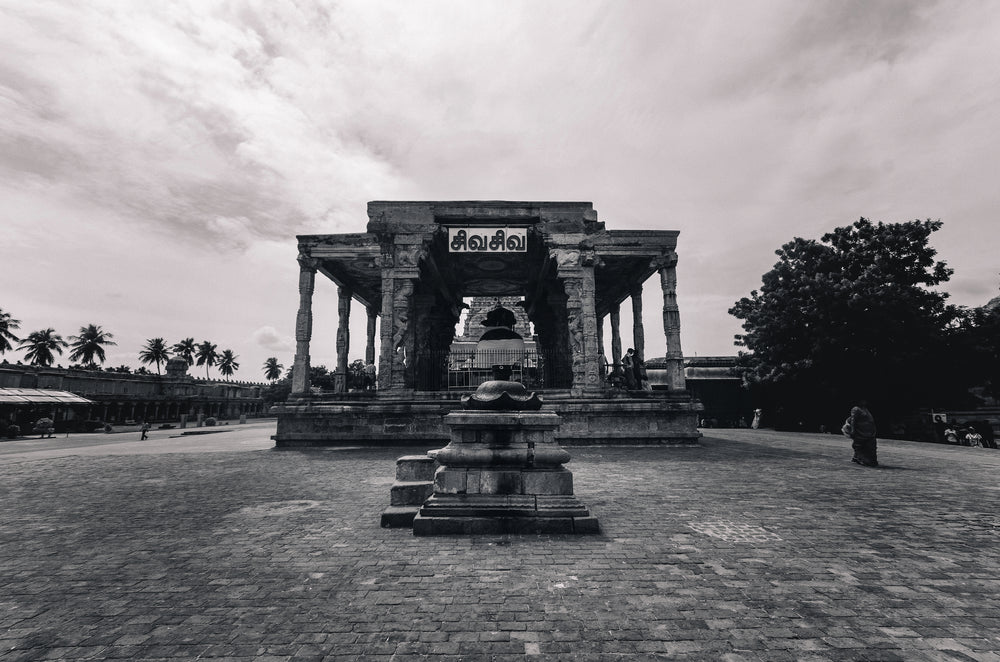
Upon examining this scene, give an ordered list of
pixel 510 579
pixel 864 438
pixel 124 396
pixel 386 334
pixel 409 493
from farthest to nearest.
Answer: pixel 124 396 < pixel 386 334 < pixel 864 438 < pixel 409 493 < pixel 510 579

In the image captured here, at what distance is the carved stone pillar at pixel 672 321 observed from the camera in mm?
16062

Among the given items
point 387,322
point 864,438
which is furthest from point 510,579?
point 387,322

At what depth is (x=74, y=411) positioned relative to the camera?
139 ft

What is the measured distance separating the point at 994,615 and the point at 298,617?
194 inches

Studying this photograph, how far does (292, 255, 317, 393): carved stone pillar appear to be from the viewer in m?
16.7

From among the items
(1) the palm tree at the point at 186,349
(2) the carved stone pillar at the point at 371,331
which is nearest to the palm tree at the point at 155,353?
(1) the palm tree at the point at 186,349

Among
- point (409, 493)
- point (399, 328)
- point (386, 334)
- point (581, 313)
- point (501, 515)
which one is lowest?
point (501, 515)

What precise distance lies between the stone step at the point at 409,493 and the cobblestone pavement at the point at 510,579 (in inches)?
14.7

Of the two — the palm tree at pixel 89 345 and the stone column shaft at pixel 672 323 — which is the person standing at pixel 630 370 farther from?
the palm tree at pixel 89 345

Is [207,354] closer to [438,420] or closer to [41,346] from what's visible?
[41,346]

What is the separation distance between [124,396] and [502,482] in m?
61.1

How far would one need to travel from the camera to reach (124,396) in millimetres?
48906

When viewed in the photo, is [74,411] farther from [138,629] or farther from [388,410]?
[138,629]

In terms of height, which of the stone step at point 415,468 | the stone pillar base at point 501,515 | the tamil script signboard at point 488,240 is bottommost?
the stone pillar base at point 501,515
